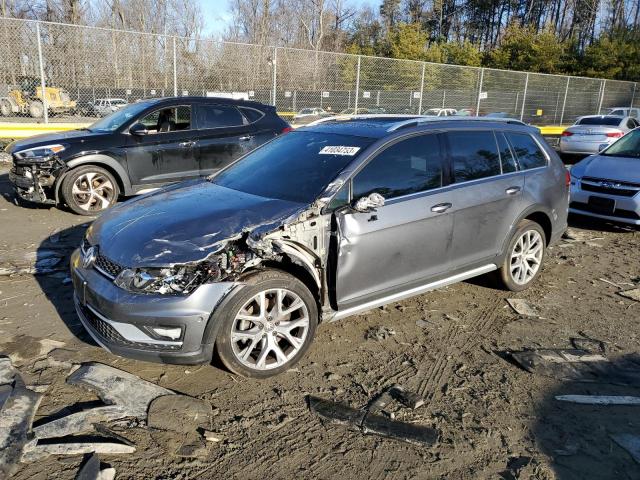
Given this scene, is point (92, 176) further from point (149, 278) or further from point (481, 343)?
point (481, 343)

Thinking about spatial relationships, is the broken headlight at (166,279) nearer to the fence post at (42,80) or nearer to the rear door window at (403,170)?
the rear door window at (403,170)

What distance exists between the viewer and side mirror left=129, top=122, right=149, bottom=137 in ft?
24.7

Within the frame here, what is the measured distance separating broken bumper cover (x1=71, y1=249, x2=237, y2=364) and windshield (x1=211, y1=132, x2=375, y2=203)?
3.24ft

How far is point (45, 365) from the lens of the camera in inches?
137

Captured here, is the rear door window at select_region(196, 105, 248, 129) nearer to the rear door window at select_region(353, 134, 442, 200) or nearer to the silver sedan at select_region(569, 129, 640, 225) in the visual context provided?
the rear door window at select_region(353, 134, 442, 200)

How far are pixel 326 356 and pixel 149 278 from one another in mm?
1416

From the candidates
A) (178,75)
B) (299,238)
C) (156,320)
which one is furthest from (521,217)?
(178,75)

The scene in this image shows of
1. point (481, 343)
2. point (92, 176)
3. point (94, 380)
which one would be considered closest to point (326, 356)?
point (481, 343)

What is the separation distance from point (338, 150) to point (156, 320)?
1.90 meters

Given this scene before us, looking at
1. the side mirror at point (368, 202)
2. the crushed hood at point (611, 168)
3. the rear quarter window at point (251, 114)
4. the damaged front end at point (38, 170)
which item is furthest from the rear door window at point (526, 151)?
the damaged front end at point (38, 170)

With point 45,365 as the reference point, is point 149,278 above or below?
above

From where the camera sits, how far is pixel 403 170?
4023 millimetres

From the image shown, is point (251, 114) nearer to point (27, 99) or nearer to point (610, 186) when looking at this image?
point (610, 186)

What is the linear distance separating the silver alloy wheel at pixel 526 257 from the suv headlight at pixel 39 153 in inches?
242
